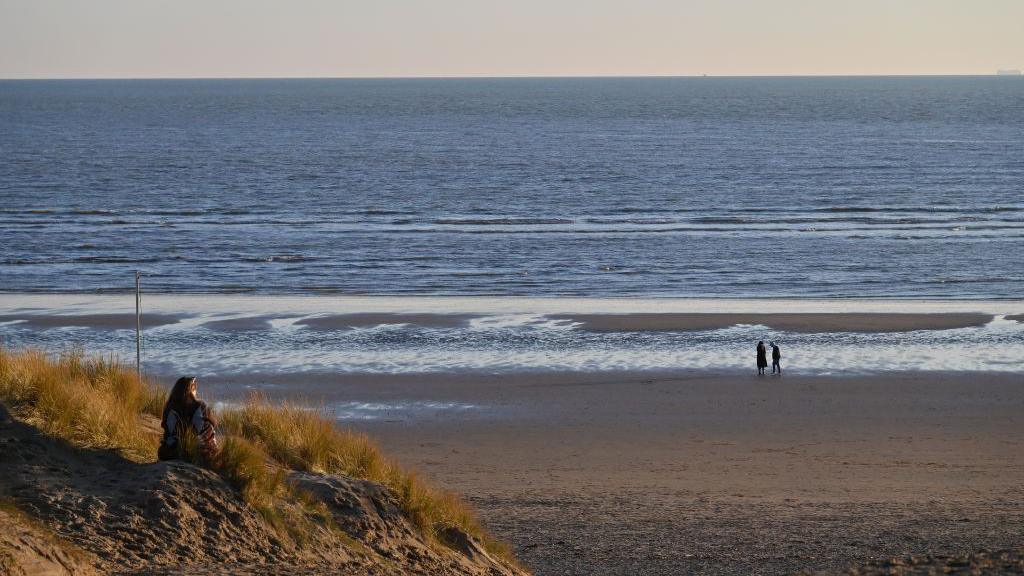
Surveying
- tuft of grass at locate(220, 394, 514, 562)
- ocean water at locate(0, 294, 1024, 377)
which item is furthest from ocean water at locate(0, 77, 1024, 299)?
tuft of grass at locate(220, 394, 514, 562)

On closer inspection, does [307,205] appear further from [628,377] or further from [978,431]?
[978,431]

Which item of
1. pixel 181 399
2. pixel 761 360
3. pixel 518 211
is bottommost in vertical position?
pixel 761 360

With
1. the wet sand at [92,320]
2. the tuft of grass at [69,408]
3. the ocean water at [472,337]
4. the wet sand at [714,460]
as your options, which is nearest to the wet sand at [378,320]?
the ocean water at [472,337]

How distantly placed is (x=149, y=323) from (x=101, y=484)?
22.8 meters

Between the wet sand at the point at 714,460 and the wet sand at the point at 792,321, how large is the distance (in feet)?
19.7

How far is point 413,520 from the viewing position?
38.9 feet

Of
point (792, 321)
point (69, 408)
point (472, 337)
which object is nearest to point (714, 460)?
point (69, 408)

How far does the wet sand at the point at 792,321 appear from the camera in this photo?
1241 inches

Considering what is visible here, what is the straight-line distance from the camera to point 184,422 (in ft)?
35.5

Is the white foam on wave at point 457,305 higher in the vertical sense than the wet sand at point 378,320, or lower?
higher

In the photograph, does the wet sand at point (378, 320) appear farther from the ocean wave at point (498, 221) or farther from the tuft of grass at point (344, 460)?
the ocean wave at point (498, 221)

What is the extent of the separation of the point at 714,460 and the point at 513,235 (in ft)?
112

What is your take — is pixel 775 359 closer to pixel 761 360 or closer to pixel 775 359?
pixel 775 359

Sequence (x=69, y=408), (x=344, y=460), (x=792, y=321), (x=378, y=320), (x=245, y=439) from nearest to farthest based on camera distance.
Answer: (x=69, y=408) → (x=245, y=439) → (x=344, y=460) → (x=792, y=321) → (x=378, y=320)
